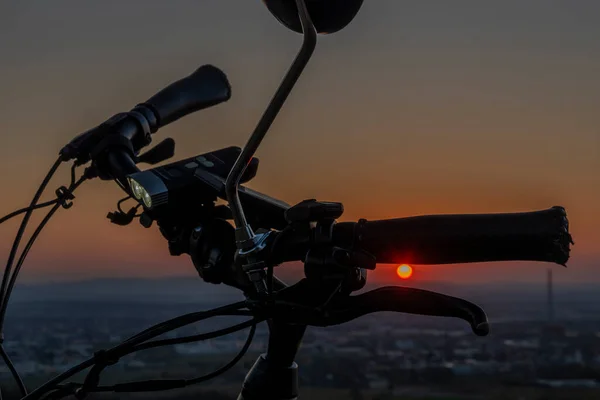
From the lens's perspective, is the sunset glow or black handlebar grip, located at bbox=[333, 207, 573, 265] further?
the sunset glow

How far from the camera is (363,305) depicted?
2.65ft

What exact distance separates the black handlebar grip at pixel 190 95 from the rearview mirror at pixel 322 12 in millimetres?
572

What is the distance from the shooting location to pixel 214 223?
41.2 inches

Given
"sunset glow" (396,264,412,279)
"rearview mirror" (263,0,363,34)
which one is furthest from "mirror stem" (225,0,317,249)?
"sunset glow" (396,264,412,279)

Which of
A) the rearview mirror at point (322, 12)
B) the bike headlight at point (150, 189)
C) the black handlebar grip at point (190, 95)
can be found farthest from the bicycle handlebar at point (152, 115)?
the rearview mirror at point (322, 12)

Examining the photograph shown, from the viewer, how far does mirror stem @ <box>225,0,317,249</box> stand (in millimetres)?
756

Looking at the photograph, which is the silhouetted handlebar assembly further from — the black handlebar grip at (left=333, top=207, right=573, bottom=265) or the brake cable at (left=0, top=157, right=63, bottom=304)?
the brake cable at (left=0, top=157, right=63, bottom=304)

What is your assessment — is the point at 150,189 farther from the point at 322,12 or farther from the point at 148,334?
the point at 322,12

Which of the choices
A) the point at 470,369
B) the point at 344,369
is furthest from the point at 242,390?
the point at 470,369

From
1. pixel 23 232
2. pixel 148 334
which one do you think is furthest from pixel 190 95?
pixel 148 334

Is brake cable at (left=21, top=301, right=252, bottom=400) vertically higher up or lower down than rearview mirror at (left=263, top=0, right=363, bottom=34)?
lower down

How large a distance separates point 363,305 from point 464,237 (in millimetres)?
123

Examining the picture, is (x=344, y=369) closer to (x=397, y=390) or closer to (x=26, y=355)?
(x=397, y=390)

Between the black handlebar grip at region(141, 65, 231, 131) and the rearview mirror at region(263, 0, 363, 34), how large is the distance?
57cm
